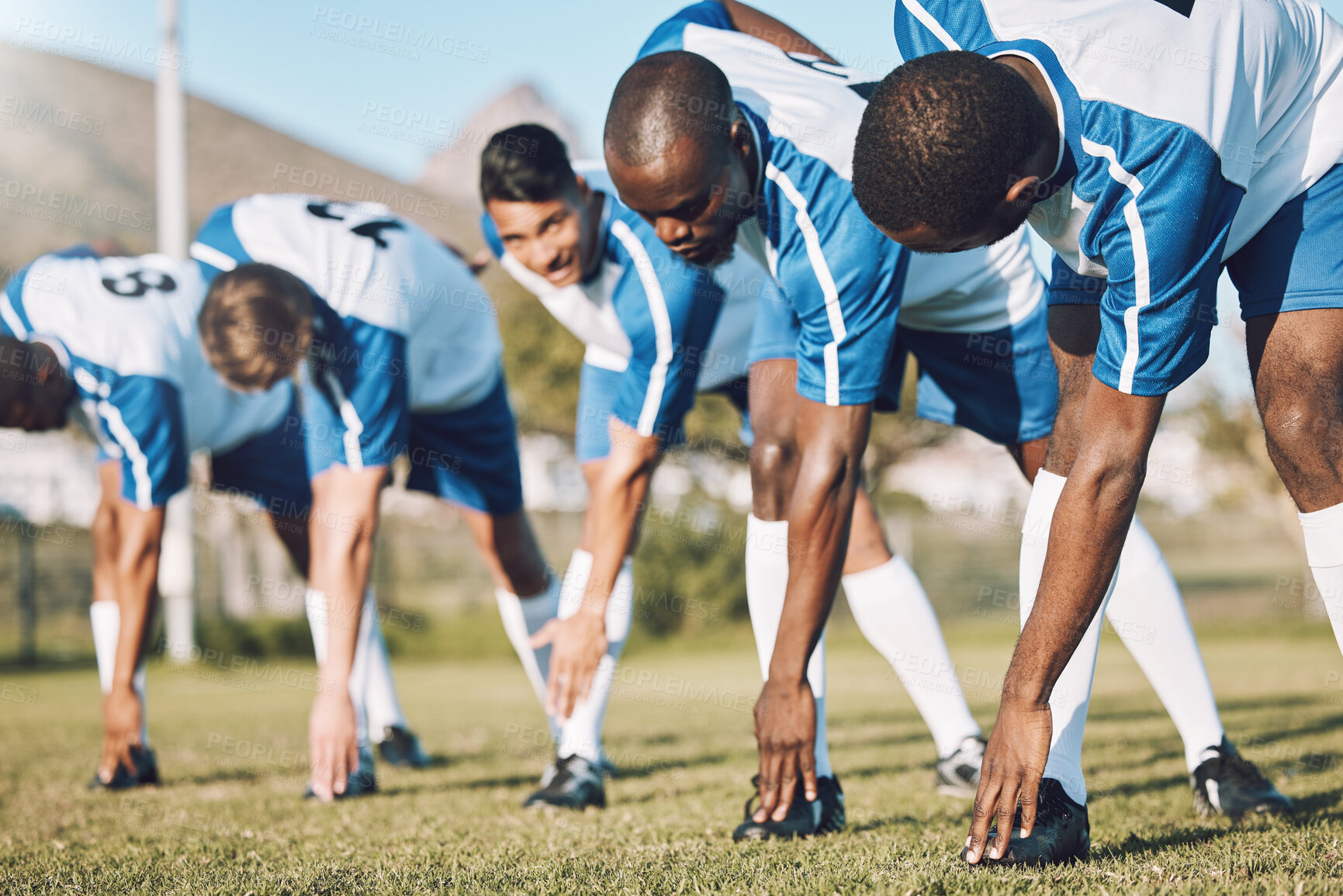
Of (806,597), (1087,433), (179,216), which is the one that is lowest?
(806,597)

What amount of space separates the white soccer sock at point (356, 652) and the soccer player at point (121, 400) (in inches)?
5.3

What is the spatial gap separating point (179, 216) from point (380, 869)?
48.5 ft

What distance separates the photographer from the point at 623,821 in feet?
11.3

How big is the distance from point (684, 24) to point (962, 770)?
8.73 feet

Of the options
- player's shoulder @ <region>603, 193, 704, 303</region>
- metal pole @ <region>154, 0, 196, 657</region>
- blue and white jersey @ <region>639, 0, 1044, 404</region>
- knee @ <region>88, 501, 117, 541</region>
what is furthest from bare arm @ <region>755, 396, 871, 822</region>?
metal pole @ <region>154, 0, 196, 657</region>

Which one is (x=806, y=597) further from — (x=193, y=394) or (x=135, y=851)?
(x=193, y=394)

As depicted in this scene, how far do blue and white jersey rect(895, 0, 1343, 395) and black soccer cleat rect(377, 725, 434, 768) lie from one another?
13.4 ft

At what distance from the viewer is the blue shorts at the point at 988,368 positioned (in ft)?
12.0

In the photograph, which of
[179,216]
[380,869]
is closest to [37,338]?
[380,869]

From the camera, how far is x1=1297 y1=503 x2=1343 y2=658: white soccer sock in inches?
99.0

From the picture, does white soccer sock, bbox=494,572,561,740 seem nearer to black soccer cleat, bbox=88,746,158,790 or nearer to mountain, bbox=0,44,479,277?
black soccer cleat, bbox=88,746,158,790

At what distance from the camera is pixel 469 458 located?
5473 mm

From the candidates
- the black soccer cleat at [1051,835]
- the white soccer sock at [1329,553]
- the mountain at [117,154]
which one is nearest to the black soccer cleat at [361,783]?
the black soccer cleat at [1051,835]

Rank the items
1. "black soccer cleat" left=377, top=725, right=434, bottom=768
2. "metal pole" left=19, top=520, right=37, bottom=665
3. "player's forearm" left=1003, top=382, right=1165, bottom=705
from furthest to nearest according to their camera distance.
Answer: "metal pole" left=19, top=520, right=37, bottom=665 < "black soccer cleat" left=377, top=725, right=434, bottom=768 < "player's forearm" left=1003, top=382, right=1165, bottom=705
